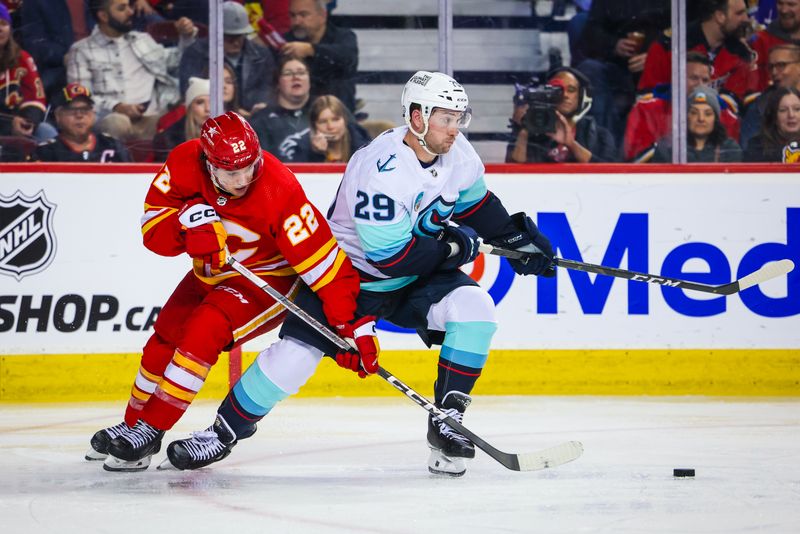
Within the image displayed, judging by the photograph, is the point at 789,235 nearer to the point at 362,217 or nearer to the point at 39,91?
the point at 362,217

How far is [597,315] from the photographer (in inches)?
209

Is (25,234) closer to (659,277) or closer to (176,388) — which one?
(176,388)

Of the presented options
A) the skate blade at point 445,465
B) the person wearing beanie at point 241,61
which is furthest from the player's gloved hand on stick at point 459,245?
the person wearing beanie at point 241,61

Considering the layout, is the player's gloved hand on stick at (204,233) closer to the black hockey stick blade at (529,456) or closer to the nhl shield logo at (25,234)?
the black hockey stick blade at (529,456)

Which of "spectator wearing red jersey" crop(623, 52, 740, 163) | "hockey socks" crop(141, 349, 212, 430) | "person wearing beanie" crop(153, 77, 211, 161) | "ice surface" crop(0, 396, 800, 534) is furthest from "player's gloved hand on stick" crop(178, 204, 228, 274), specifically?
"spectator wearing red jersey" crop(623, 52, 740, 163)

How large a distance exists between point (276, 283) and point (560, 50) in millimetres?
2328

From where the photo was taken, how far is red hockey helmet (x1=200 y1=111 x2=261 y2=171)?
3381 mm

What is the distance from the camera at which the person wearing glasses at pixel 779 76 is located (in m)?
5.56

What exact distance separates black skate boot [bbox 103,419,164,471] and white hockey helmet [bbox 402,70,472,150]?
3.55 feet

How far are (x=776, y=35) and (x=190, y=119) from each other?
8.22 ft

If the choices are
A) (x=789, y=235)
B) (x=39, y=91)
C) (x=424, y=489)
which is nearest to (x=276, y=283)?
(x=424, y=489)

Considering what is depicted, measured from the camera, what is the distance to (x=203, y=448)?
354 centimetres

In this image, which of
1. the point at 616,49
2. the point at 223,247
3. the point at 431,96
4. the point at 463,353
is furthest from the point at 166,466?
the point at 616,49

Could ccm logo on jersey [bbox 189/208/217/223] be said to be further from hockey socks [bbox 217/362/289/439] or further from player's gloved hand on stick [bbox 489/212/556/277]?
player's gloved hand on stick [bbox 489/212/556/277]
